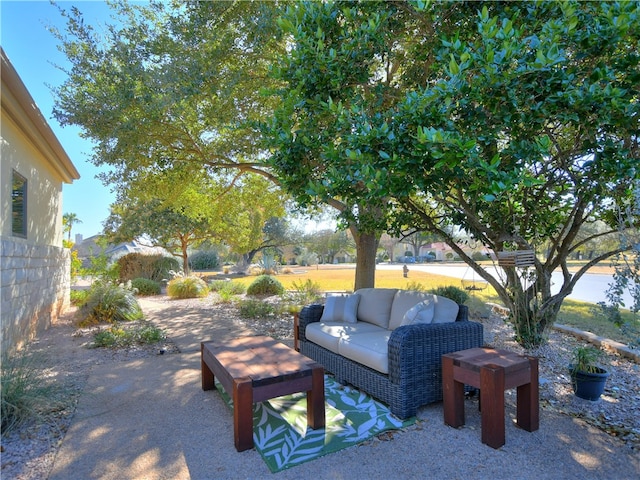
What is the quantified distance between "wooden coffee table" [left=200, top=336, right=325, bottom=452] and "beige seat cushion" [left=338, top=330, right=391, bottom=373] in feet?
2.02

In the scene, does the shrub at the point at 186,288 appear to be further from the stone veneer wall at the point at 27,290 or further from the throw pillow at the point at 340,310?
the throw pillow at the point at 340,310

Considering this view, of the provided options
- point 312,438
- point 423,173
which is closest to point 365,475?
point 312,438

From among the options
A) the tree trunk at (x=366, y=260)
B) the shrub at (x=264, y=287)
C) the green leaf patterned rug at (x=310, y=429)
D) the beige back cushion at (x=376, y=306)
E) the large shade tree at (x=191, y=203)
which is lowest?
the green leaf patterned rug at (x=310, y=429)

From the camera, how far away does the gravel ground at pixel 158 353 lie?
2609 millimetres

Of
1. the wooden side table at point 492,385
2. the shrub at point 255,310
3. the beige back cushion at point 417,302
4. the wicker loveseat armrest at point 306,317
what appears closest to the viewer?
the wooden side table at point 492,385

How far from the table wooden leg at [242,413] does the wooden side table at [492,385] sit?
1586 mm

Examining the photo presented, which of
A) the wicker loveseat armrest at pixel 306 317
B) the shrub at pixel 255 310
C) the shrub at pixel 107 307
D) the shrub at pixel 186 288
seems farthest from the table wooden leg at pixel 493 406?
the shrub at pixel 186 288

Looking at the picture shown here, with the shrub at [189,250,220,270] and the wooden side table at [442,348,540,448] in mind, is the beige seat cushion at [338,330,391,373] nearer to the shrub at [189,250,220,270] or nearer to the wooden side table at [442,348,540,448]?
the wooden side table at [442,348,540,448]

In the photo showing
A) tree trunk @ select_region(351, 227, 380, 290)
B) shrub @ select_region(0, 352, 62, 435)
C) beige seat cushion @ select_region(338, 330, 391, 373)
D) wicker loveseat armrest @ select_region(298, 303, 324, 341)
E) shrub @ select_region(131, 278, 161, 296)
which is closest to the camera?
shrub @ select_region(0, 352, 62, 435)

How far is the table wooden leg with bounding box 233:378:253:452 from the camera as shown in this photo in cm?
262

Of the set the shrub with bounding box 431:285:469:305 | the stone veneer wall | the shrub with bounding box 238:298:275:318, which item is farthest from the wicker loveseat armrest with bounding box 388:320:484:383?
the shrub with bounding box 238:298:275:318

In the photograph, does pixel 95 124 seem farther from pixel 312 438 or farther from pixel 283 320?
pixel 312 438

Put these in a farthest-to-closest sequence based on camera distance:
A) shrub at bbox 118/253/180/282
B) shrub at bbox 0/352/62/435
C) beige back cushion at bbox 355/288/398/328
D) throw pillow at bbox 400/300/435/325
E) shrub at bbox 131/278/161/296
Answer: shrub at bbox 118/253/180/282 → shrub at bbox 131/278/161/296 → beige back cushion at bbox 355/288/398/328 → throw pillow at bbox 400/300/435/325 → shrub at bbox 0/352/62/435

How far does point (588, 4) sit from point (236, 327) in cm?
650
